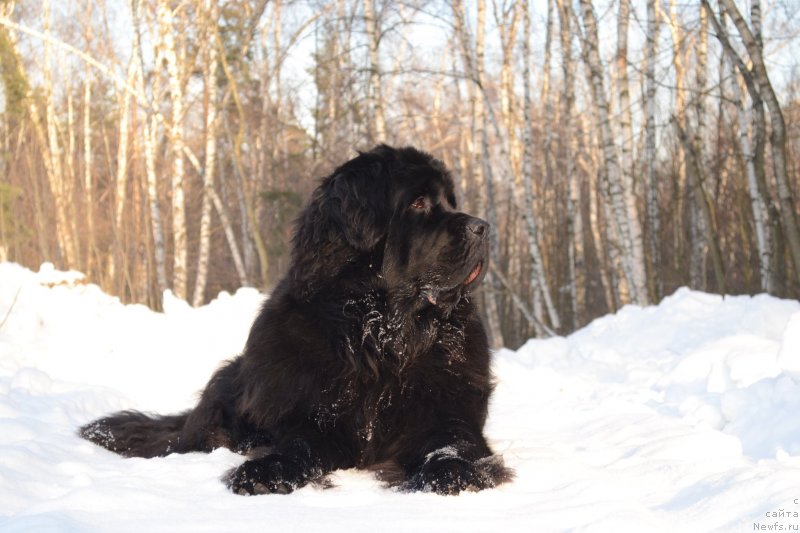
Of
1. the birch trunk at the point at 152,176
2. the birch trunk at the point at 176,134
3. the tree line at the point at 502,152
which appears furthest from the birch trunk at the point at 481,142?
the birch trunk at the point at 152,176

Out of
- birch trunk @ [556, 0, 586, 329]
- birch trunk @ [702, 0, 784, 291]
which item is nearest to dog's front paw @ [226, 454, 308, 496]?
birch trunk @ [702, 0, 784, 291]

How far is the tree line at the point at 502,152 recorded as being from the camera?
944 centimetres

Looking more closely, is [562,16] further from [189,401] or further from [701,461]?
[701,461]

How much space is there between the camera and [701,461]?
9.05 ft

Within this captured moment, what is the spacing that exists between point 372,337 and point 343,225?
518mm

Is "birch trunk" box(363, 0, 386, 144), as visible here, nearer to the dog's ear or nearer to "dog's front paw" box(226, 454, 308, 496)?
the dog's ear

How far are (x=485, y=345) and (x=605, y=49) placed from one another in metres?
22.2

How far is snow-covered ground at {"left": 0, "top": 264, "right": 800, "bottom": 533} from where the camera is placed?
2072 mm

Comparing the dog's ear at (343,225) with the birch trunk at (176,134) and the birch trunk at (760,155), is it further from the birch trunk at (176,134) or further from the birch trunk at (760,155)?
the birch trunk at (176,134)

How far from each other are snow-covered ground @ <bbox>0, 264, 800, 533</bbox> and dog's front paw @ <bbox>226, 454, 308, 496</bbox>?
0.05 metres

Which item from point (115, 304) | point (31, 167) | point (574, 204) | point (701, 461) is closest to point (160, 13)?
point (31, 167)

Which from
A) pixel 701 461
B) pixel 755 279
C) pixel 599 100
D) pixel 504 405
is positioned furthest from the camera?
pixel 599 100

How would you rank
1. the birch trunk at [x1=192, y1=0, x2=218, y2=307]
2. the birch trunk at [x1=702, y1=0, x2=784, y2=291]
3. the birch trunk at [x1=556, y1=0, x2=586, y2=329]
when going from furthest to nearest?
the birch trunk at [x1=192, y1=0, x2=218, y2=307] → the birch trunk at [x1=556, y1=0, x2=586, y2=329] → the birch trunk at [x1=702, y1=0, x2=784, y2=291]

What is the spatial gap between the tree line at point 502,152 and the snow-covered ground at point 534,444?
2.10m
